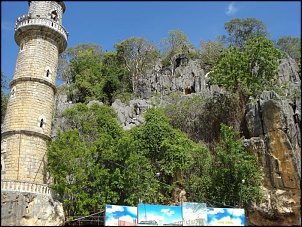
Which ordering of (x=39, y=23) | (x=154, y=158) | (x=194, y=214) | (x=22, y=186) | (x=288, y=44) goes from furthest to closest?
(x=288, y=44), (x=154, y=158), (x=39, y=23), (x=22, y=186), (x=194, y=214)

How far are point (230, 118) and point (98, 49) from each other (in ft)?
89.7

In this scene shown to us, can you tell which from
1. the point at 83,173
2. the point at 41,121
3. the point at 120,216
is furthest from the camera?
the point at 41,121

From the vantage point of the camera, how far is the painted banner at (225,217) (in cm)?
1834

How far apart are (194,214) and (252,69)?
15.4 meters

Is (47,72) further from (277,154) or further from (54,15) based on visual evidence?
(277,154)

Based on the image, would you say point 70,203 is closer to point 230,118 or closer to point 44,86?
point 44,86

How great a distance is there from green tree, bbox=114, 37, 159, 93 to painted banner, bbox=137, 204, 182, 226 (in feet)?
86.0

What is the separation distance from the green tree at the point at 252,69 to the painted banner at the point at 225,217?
1179 centimetres

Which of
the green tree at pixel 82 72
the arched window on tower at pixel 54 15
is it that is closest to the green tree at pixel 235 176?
the arched window on tower at pixel 54 15

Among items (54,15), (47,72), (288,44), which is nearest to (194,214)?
(47,72)

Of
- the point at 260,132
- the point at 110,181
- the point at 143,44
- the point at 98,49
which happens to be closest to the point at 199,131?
the point at 260,132

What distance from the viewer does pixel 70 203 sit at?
2114 centimetres

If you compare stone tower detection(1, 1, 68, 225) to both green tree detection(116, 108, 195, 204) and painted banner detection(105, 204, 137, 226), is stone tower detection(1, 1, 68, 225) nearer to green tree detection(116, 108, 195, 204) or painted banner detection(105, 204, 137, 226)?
painted banner detection(105, 204, 137, 226)

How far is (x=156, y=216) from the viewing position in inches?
685
